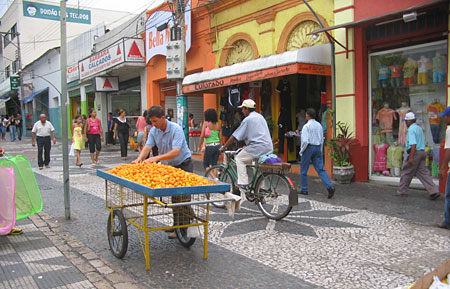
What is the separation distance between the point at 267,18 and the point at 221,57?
2.52 meters

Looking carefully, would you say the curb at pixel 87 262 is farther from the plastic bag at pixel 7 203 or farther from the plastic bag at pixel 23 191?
the plastic bag at pixel 7 203

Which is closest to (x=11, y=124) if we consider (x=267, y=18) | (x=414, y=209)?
(x=267, y=18)

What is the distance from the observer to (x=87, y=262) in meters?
4.71

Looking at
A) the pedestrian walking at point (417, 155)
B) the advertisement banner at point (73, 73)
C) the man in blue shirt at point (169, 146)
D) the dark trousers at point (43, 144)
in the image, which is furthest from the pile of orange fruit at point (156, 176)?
the advertisement banner at point (73, 73)

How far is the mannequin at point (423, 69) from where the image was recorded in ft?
28.8

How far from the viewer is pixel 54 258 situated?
4875 mm

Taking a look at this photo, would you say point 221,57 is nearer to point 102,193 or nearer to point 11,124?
point 102,193

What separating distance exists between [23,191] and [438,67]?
8.17 metres

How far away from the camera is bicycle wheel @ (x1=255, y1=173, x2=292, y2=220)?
20.4 ft

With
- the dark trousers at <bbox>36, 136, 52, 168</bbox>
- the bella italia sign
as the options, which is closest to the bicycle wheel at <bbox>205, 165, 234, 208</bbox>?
the dark trousers at <bbox>36, 136, 52, 168</bbox>

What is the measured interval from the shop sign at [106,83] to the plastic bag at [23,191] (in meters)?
16.9

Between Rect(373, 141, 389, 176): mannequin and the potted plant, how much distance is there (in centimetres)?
64

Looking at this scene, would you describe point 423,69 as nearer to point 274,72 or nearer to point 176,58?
point 274,72

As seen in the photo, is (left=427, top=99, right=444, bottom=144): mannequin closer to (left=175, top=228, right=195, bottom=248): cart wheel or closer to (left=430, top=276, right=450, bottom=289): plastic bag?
(left=175, top=228, right=195, bottom=248): cart wheel
